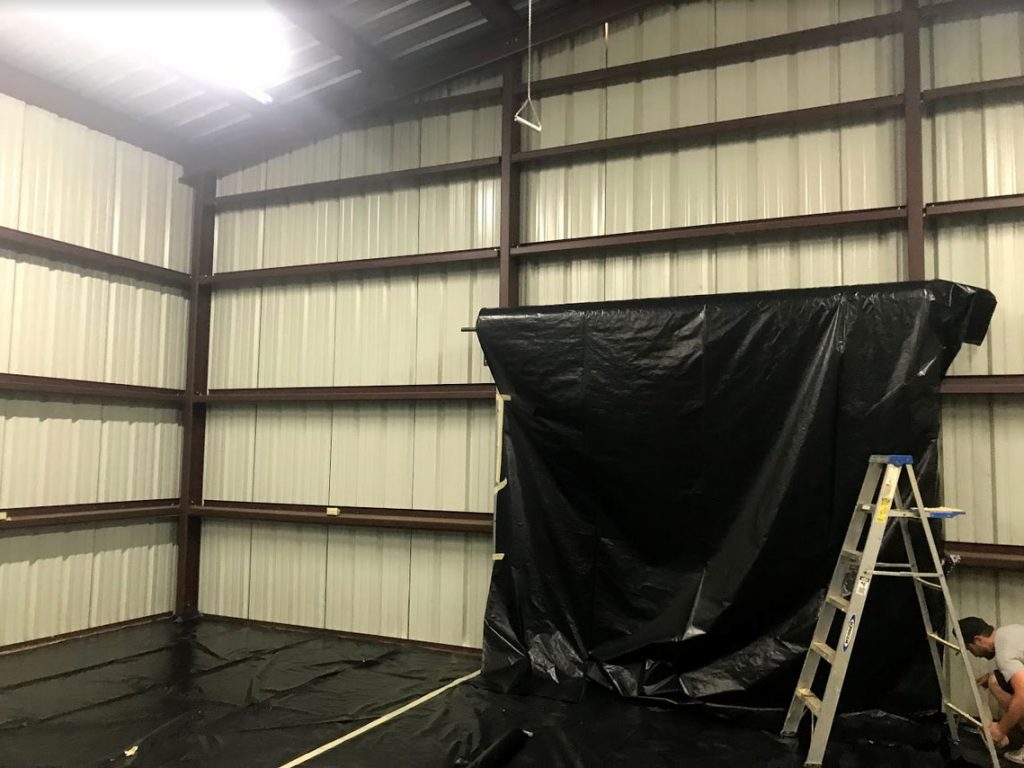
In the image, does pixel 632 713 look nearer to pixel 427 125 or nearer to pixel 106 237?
pixel 427 125

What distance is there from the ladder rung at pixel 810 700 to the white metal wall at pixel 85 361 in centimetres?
468

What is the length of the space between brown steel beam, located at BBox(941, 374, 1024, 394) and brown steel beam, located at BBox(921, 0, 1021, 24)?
Result: 6.47 ft

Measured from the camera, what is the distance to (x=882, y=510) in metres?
3.18

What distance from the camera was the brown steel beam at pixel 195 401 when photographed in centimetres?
591

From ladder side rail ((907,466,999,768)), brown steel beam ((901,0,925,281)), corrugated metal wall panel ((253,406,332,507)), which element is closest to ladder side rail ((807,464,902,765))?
ladder side rail ((907,466,999,768))

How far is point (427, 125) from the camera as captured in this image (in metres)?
5.43

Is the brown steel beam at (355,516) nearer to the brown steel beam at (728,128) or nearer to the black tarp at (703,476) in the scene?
the black tarp at (703,476)

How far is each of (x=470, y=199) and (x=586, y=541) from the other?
8.35ft

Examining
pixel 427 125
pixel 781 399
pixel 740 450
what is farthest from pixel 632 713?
pixel 427 125

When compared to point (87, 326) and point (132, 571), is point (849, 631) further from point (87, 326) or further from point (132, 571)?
point (87, 326)

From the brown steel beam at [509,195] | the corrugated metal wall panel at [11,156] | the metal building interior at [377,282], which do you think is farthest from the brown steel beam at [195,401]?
the brown steel beam at [509,195]

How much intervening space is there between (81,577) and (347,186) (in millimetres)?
3377

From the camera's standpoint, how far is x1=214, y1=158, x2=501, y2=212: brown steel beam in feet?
17.1

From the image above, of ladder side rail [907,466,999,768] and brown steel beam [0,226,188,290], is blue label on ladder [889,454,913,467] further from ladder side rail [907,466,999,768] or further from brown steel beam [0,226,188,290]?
brown steel beam [0,226,188,290]
